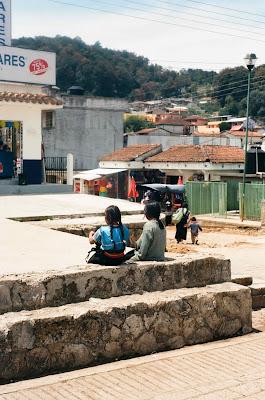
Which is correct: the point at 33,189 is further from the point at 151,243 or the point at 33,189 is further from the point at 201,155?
the point at 201,155

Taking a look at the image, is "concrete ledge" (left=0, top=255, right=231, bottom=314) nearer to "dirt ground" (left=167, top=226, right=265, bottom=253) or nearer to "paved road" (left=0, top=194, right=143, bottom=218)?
"paved road" (left=0, top=194, right=143, bottom=218)

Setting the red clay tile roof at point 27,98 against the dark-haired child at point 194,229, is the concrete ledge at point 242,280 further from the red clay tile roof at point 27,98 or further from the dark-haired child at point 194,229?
the dark-haired child at point 194,229

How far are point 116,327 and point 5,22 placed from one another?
1426 cm

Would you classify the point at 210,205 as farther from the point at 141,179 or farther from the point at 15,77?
the point at 15,77

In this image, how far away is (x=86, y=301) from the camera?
21.1ft

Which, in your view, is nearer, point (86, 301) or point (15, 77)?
point (86, 301)

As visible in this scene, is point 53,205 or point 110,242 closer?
point 110,242

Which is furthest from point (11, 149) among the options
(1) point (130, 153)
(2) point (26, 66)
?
(1) point (130, 153)

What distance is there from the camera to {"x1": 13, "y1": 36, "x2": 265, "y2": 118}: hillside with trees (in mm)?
88125

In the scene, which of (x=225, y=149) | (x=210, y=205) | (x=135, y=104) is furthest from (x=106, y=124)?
(x=135, y=104)

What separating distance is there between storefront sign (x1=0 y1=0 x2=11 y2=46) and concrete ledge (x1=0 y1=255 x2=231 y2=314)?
13179mm

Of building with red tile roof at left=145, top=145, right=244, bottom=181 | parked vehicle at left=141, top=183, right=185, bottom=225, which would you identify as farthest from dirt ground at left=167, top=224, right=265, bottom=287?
building with red tile roof at left=145, top=145, right=244, bottom=181

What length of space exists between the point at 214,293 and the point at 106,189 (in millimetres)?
24990

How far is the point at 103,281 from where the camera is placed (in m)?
6.55
